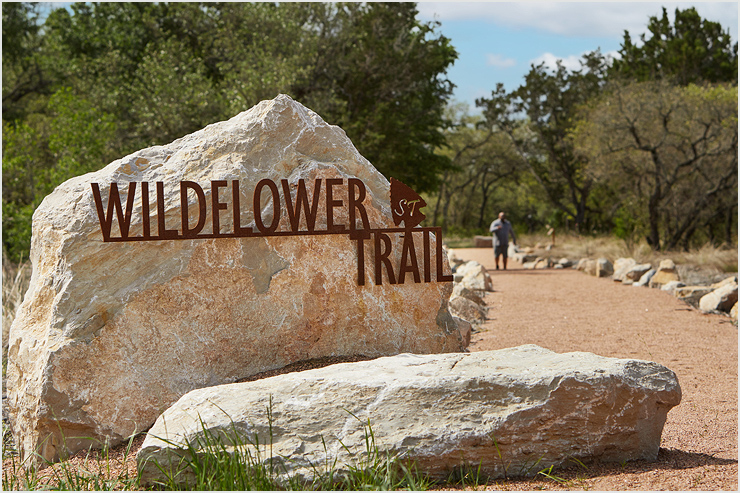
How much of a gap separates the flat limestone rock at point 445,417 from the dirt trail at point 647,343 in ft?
0.58

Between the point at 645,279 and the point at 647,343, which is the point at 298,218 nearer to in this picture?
the point at 647,343

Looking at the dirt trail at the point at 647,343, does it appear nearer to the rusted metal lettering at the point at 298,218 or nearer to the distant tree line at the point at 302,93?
the rusted metal lettering at the point at 298,218

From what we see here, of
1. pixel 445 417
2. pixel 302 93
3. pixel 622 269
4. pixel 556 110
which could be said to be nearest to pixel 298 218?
pixel 445 417

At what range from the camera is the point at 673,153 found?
18.8 meters

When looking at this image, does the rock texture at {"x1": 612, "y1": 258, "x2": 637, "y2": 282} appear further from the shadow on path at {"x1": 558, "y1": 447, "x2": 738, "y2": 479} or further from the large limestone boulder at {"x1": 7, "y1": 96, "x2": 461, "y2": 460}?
the shadow on path at {"x1": 558, "y1": 447, "x2": 738, "y2": 479}

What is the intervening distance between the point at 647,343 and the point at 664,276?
5.82 m

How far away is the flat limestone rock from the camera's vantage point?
11.3 feet

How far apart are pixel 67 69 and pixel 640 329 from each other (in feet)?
58.3

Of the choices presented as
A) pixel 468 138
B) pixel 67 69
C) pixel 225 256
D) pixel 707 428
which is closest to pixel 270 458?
pixel 225 256

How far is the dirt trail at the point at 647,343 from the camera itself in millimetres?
3541

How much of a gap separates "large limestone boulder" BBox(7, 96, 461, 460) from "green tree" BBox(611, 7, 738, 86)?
2672 cm

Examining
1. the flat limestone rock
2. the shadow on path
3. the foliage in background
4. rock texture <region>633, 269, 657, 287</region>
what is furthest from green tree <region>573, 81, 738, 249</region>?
the flat limestone rock

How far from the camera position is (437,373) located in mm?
3799

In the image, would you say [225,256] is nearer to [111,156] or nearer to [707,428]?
[707,428]
